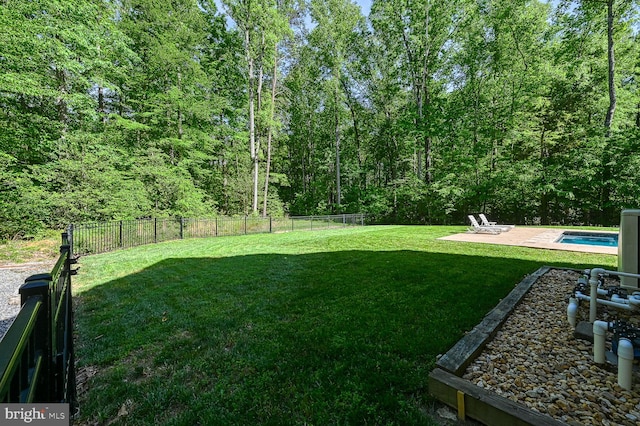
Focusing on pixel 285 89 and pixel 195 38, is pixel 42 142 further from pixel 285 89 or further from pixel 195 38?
pixel 285 89

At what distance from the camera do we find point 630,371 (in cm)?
199

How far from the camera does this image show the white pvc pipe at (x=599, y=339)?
226 cm

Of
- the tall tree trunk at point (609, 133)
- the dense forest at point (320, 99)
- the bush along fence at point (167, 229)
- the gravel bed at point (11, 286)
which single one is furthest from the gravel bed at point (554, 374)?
the tall tree trunk at point (609, 133)

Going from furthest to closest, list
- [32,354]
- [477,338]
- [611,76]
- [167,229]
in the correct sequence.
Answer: [611,76]
[167,229]
[477,338]
[32,354]

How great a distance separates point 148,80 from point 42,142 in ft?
22.2

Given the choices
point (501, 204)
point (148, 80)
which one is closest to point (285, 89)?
point (148, 80)

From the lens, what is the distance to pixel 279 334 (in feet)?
10.6

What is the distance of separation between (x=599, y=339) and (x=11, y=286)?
8922 millimetres

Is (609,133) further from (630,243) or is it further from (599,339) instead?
(599,339)

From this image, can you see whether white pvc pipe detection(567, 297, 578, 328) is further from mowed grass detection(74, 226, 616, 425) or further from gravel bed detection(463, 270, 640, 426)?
mowed grass detection(74, 226, 616, 425)

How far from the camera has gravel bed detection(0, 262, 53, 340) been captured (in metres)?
4.02

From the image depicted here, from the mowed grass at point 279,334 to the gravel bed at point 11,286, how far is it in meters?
0.76

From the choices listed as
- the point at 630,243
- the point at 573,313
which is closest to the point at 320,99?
the point at 630,243

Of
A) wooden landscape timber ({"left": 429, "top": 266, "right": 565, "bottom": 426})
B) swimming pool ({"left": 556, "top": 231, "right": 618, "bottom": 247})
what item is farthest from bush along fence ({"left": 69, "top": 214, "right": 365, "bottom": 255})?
swimming pool ({"left": 556, "top": 231, "right": 618, "bottom": 247})
